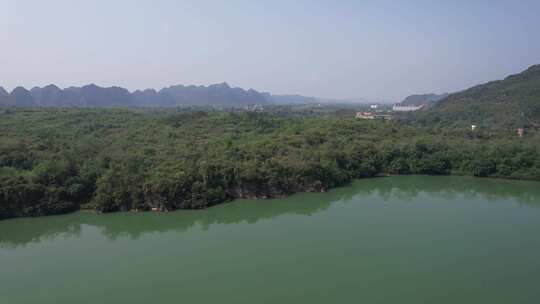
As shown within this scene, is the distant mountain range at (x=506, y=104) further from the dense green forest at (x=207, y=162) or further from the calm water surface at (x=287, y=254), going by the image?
the calm water surface at (x=287, y=254)

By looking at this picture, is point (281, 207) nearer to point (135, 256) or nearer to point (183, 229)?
point (183, 229)

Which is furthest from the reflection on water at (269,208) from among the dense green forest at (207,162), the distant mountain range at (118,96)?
the distant mountain range at (118,96)

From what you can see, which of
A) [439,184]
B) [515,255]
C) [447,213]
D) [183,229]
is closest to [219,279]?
[183,229]

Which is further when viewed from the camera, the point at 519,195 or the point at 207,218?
the point at 519,195

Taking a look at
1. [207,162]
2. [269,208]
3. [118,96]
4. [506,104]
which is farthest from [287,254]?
[118,96]

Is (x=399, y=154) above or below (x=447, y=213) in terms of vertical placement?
above

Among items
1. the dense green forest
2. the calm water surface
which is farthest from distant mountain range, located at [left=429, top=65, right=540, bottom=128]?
the calm water surface

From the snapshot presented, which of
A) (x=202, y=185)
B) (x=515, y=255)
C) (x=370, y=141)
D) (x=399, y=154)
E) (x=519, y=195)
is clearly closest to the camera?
(x=515, y=255)

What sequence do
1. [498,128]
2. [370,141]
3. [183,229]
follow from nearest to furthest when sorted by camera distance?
[183,229]
[370,141]
[498,128]
